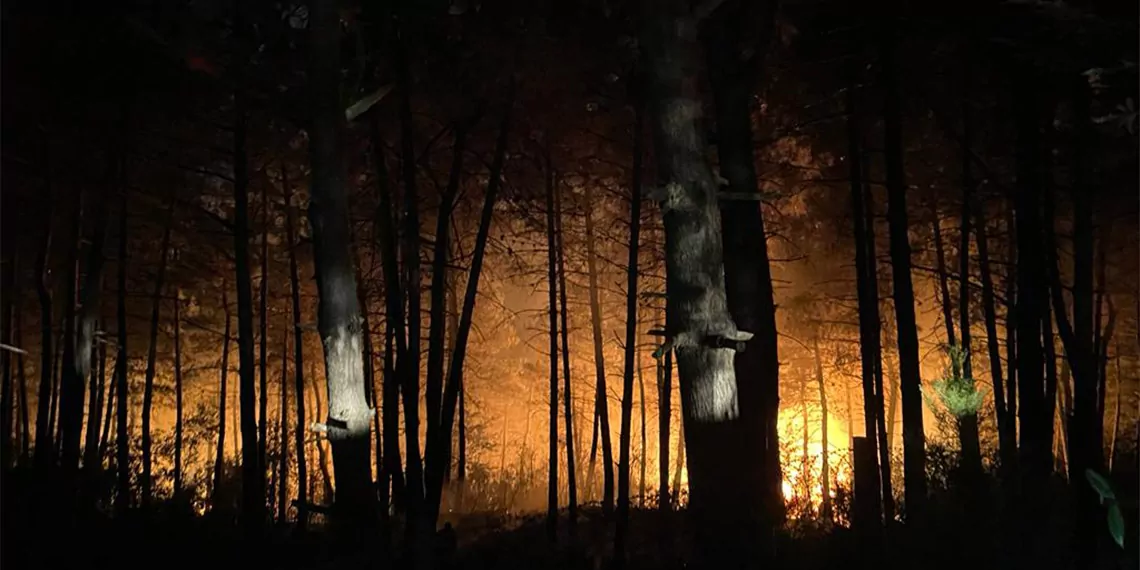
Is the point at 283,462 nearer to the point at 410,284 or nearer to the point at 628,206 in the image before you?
the point at 410,284

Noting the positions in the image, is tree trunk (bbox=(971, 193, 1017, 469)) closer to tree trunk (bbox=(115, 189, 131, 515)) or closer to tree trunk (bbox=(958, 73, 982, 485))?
tree trunk (bbox=(958, 73, 982, 485))

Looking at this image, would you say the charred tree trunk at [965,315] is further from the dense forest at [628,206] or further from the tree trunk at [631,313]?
the tree trunk at [631,313]

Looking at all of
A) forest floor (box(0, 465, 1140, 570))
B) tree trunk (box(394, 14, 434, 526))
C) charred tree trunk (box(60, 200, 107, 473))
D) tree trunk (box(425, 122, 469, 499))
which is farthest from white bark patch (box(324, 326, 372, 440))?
charred tree trunk (box(60, 200, 107, 473))

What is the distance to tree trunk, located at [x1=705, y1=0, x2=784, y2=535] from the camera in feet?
30.0

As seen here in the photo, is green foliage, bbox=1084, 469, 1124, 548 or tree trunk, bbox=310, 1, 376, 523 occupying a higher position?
tree trunk, bbox=310, 1, 376, 523

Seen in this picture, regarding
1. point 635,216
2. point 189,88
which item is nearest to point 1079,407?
point 635,216

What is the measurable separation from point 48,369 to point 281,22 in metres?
8.03

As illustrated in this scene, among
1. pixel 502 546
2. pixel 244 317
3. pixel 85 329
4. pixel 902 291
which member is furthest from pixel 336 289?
pixel 902 291

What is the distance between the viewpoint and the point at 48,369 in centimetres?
1377

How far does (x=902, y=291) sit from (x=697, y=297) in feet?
15.8

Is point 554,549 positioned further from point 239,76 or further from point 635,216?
point 239,76

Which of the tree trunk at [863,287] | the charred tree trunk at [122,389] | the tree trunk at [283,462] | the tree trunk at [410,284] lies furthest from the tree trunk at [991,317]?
the charred tree trunk at [122,389]

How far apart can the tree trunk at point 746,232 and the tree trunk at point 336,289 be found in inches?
172

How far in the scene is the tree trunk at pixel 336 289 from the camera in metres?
8.61
